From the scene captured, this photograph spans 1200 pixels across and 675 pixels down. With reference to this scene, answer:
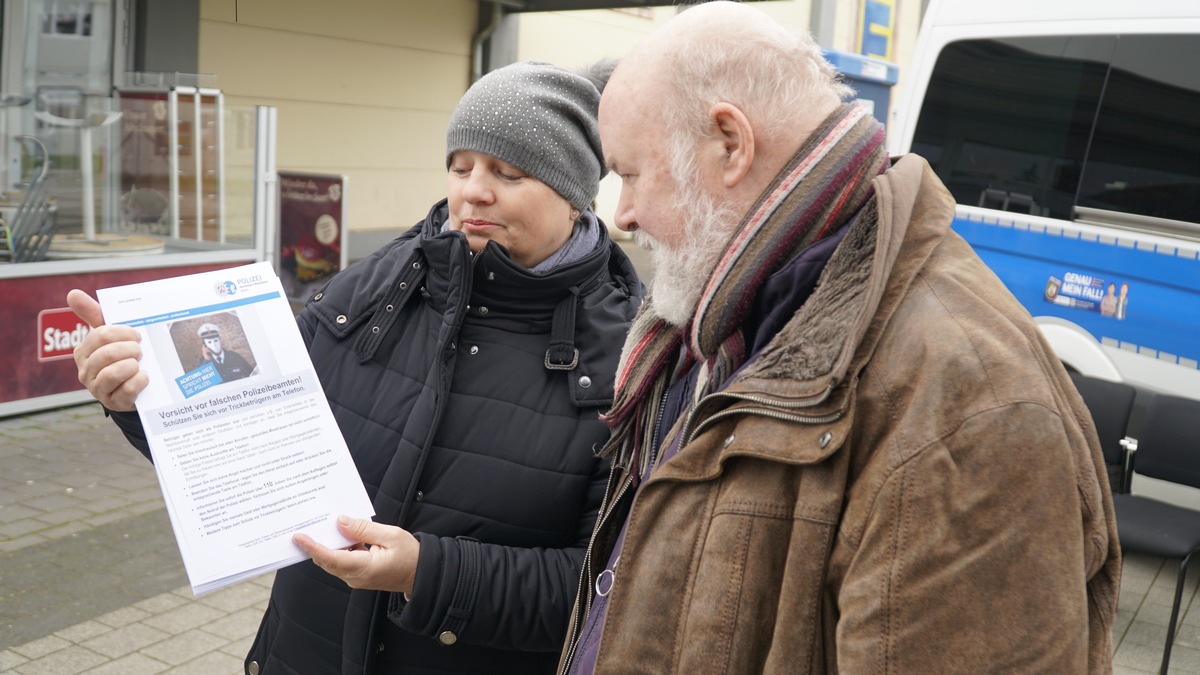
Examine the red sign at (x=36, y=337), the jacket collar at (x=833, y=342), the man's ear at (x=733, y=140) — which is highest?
the man's ear at (x=733, y=140)

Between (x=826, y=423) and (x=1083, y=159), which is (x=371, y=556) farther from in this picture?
(x=1083, y=159)

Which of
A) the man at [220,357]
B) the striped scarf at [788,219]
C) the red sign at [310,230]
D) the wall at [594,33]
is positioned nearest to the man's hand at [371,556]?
the man at [220,357]

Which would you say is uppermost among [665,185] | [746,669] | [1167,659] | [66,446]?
[665,185]

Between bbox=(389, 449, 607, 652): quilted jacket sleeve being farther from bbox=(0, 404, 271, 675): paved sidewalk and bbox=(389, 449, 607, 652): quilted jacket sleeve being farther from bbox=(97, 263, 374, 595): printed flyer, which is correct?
bbox=(0, 404, 271, 675): paved sidewalk

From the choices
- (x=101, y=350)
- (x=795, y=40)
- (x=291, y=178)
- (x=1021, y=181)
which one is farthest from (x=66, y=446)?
(x=795, y=40)

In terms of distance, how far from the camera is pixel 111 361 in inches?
66.4

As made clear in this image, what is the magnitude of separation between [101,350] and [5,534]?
11.7 ft

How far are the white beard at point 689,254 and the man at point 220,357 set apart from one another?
0.68m

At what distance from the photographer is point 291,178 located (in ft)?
30.3

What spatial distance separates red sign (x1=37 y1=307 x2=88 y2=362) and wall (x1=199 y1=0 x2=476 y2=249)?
3.59 m

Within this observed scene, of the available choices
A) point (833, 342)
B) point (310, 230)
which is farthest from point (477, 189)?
point (310, 230)

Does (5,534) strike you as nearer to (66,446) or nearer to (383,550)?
(66,446)

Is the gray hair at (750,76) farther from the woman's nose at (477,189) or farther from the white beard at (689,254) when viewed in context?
the woman's nose at (477,189)

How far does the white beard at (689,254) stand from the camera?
1379 millimetres
